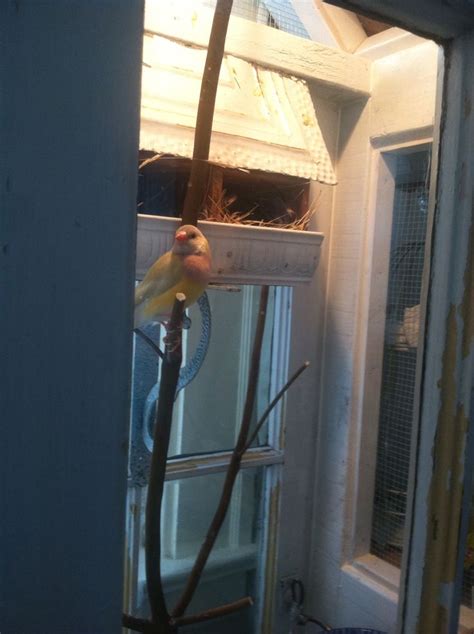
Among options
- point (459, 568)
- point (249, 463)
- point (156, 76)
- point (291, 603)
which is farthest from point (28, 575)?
point (291, 603)

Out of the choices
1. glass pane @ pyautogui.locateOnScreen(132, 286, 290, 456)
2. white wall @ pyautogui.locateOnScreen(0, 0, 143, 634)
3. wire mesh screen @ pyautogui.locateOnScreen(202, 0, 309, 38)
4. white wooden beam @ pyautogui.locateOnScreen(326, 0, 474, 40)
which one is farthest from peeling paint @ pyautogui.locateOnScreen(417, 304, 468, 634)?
wire mesh screen @ pyautogui.locateOnScreen(202, 0, 309, 38)

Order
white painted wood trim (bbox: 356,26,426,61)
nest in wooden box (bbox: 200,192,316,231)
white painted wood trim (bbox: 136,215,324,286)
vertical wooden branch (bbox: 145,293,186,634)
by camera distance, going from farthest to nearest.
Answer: white painted wood trim (bbox: 356,26,426,61) → nest in wooden box (bbox: 200,192,316,231) → white painted wood trim (bbox: 136,215,324,286) → vertical wooden branch (bbox: 145,293,186,634)

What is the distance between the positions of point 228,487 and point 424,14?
920mm

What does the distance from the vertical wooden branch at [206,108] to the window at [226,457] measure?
36 cm

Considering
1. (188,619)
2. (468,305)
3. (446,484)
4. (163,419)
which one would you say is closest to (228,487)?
(188,619)

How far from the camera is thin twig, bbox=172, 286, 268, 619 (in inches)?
41.1

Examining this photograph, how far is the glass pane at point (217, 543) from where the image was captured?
132 cm

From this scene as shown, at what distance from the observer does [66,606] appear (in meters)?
0.34

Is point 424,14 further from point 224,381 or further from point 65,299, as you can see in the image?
point 224,381

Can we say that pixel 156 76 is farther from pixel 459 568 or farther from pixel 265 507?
pixel 265 507

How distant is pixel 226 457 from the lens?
132 cm

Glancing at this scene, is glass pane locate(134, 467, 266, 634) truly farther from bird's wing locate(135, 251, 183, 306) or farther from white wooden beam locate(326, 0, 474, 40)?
white wooden beam locate(326, 0, 474, 40)

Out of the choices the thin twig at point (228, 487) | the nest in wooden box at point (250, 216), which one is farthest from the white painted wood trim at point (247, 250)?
the thin twig at point (228, 487)

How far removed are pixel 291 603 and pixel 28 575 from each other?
1.27 meters
